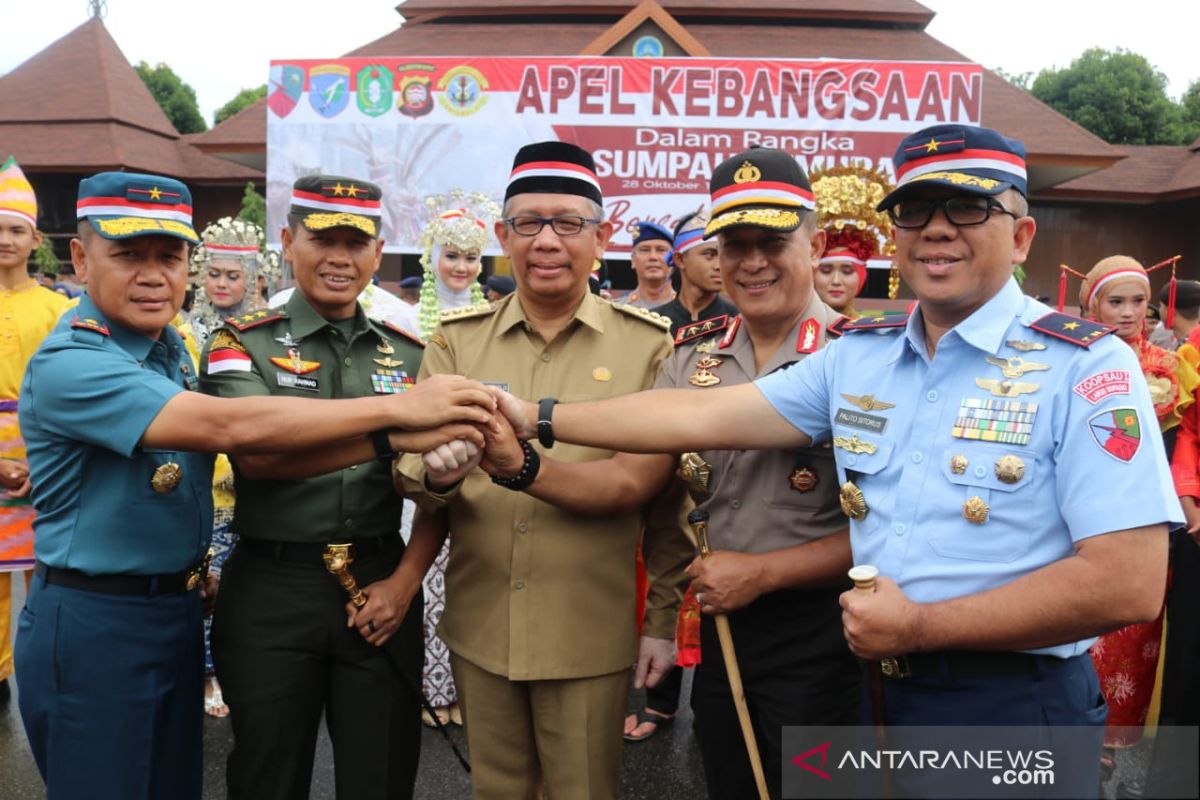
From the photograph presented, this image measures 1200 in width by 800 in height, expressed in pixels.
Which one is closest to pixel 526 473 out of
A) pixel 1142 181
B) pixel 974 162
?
pixel 974 162

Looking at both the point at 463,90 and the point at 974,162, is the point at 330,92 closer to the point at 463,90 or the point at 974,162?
the point at 463,90

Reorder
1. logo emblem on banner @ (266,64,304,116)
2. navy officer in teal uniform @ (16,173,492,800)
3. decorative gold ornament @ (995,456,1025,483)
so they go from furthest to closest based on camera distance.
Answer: logo emblem on banner @ (266,64,304,116)
navy officer in teal uniform @ (16,173,492,800)
decorative gold ornament @ (995,456,1025,483)

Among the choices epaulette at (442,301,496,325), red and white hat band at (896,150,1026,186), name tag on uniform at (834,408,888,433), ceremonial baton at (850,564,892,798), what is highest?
red and white hat band at (896,150,1026,186)

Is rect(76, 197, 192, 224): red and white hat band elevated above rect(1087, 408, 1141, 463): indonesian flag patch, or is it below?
above

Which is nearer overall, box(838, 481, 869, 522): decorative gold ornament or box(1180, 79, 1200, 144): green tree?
box(838, 481, 869, 522): decorative gold ornament

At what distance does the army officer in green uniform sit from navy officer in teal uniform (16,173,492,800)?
0.15 metres

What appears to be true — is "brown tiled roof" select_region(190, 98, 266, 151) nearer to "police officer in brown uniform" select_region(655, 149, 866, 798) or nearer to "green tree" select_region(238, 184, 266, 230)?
"green tree" select_region(238, 184, 266, 230)

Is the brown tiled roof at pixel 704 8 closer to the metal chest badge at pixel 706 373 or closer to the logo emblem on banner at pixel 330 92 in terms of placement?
the logo emblem on banner at pixel 330 92

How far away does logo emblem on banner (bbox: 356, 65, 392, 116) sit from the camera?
14.5 meters

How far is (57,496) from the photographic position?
2535mm

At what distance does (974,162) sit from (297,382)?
79.2 inches

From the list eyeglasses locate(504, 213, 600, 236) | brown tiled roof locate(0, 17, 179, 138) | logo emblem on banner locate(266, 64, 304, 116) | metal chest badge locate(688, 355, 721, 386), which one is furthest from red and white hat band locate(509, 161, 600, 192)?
brown tiled roof locate(0, 17, 179, 138)

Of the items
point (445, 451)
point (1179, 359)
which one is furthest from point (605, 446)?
point (1179, 359)

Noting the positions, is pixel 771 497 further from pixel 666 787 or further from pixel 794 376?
pixel 666 787
